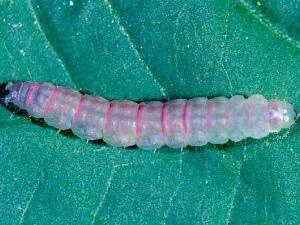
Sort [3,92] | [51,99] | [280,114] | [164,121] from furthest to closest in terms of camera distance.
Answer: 1. [3,92]
2. [51,99]
3. [164,121]
4. [280,114]

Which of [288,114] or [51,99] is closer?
[288,114]

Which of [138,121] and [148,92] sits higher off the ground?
[148,92]

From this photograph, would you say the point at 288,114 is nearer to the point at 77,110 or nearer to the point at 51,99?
the point at 77,110

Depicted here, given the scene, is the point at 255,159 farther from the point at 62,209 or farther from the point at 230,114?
the point at 62,209

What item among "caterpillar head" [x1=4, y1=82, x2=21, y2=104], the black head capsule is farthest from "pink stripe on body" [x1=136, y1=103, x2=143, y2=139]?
the black head capsule

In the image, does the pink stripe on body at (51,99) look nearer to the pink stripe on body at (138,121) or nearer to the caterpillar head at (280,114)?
the pink stripe on body at (138,121)

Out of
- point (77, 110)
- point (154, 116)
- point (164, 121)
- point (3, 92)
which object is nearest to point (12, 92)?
point (3, 92)
